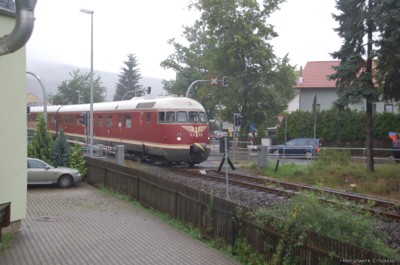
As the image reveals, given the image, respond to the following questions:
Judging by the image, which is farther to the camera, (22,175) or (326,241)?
(22,175)

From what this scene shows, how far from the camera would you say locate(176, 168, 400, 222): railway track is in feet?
39.0

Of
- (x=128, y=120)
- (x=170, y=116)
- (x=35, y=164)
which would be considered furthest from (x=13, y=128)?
(x=128, y=120)

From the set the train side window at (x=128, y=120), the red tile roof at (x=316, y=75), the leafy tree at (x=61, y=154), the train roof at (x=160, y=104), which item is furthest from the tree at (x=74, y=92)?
the leafy tree at (x=61, y=154)

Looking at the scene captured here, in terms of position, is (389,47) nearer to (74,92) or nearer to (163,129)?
(163,129)

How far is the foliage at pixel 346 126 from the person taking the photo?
36938 mm

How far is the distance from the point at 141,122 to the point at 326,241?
1889 centimetres

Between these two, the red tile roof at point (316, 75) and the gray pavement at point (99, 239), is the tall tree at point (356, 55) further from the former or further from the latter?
the red tile roof at point (316, 75)

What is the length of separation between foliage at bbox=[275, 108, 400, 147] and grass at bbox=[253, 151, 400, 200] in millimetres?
15831

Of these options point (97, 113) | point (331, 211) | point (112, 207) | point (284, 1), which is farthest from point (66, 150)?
point (284, 1)

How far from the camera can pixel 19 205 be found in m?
9.68

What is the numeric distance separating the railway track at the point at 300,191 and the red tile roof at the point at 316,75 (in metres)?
31.9

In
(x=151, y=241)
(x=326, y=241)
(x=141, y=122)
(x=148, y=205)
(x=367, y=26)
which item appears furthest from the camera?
(x=141, y=122)

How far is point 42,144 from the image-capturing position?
845 inches

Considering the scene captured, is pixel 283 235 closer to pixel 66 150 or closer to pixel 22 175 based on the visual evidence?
pixel 22 175
